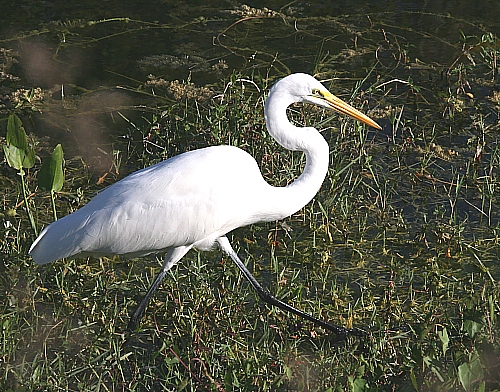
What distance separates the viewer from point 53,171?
13.2 feet

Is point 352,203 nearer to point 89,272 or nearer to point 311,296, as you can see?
point 311,296

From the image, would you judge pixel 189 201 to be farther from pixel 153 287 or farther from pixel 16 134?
pixel 16 134

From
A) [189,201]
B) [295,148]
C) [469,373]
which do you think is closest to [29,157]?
[189,201]

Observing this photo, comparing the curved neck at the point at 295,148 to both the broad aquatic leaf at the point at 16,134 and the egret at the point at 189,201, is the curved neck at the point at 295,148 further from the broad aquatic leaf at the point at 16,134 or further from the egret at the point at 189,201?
the broad aquatic leaf at the point at 16,134

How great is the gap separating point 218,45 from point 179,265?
2.87 meters

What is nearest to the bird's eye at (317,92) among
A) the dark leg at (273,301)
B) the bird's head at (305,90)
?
the bird's head at (305,90)

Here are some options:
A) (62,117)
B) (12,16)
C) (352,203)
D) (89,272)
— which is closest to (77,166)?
(62,117)

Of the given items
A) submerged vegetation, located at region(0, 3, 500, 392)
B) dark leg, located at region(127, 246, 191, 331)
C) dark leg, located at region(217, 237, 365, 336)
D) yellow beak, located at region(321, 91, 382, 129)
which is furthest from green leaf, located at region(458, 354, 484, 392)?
dark leg, located at region(127, 246, 191, 331)

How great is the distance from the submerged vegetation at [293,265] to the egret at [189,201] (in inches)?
8.6

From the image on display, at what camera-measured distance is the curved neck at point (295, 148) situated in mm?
3805

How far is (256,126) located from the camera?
16.1 ft

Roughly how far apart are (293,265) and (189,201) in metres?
0.87

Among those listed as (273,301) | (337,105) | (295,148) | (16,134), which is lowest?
(273,301)

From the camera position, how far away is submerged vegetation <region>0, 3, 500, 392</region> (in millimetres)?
3473
